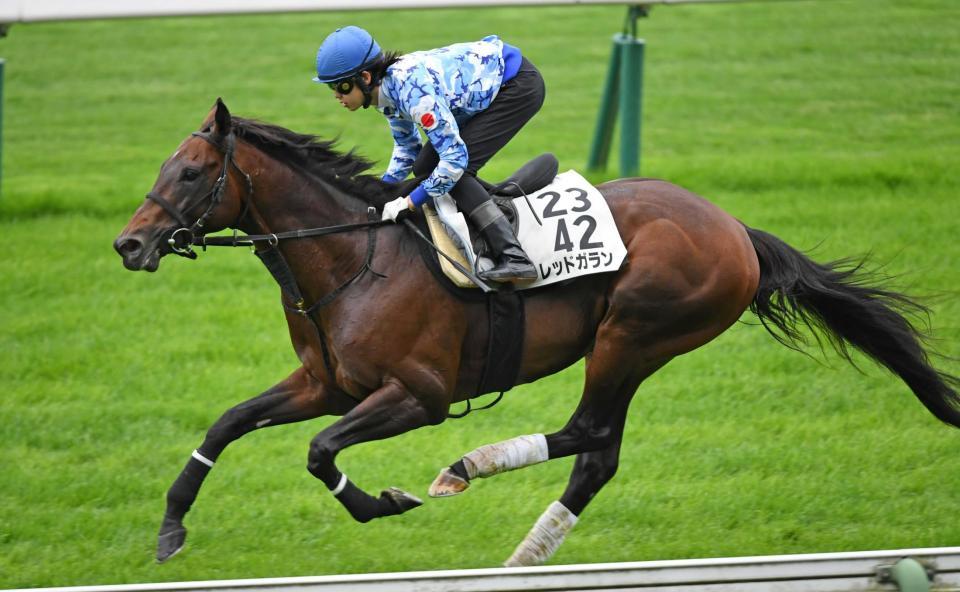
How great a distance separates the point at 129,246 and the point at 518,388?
11.5ft

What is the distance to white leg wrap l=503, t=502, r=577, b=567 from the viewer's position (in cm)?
532

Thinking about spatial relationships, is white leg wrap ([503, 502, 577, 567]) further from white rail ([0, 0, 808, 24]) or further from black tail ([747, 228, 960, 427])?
white rail ([0, 0, 808, 24])

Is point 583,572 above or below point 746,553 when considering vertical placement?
above

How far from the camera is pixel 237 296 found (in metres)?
9.09

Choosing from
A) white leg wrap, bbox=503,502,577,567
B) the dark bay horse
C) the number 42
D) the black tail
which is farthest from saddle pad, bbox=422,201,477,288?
the black tail

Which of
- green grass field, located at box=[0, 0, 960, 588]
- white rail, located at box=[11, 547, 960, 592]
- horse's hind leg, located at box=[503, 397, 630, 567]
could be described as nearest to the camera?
white rail, located at box=[11, 547, 960, 592]

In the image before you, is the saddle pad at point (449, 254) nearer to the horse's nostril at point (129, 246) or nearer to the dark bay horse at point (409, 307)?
the dark bay horse at point (409, 307)

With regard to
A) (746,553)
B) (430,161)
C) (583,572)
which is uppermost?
(430,161)

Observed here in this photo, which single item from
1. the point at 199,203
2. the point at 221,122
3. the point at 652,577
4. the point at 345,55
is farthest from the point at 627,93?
the point at 652,577

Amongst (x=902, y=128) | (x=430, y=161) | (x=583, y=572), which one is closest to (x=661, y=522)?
(x=583, y=572)

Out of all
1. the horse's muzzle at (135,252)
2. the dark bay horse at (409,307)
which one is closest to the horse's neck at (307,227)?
the dark bay horse at (409,307)

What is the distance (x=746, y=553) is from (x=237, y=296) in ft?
15.2

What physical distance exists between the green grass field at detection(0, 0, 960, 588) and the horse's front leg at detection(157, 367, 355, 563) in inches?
9.3

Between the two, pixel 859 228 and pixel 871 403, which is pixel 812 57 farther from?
pixel 871 403
